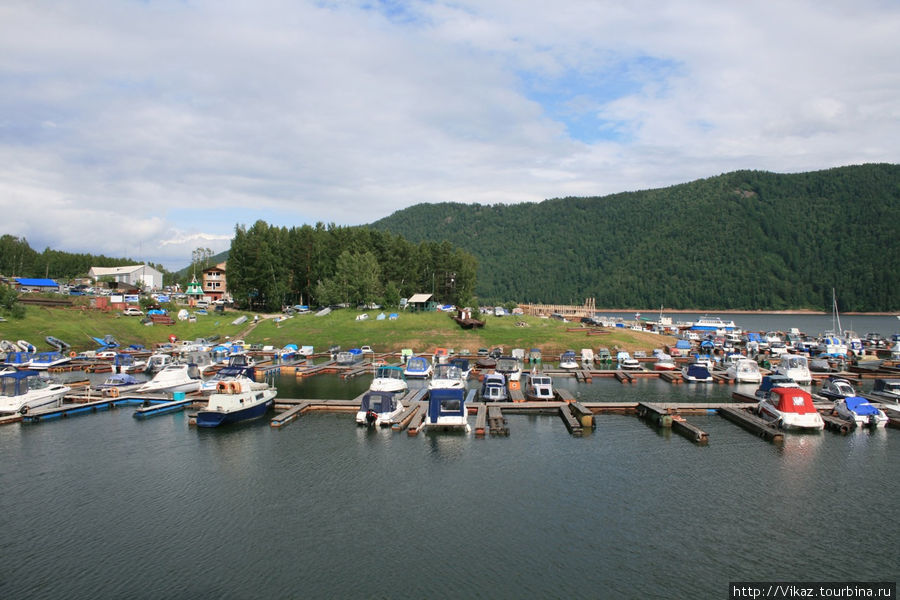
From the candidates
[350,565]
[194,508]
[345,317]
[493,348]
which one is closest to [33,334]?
[345,317]

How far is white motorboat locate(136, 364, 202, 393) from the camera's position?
170ft

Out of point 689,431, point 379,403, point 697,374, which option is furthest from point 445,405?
point 697,374

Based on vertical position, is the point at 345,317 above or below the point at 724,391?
above

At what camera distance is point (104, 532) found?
934 inches

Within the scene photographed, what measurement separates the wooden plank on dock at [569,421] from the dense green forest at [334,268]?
68.4 metres

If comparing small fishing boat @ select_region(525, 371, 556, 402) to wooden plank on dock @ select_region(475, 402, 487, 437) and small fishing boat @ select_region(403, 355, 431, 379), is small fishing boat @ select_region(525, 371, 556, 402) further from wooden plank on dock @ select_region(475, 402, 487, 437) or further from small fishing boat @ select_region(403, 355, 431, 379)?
small fishing boat @ select_region(403, 355, 431, 379)

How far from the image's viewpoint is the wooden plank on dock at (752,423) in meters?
37.7

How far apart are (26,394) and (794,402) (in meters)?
58.1

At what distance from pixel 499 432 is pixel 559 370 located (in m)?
31.6

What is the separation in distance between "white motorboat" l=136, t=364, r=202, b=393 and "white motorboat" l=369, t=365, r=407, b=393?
1744 centimetres

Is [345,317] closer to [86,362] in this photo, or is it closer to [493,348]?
[493,348]

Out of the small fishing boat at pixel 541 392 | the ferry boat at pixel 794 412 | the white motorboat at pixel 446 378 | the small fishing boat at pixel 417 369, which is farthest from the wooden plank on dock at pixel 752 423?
the small fishing boat at pixel 417 369

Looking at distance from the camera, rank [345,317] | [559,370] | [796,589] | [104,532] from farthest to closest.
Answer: [345,317] < [559,370] < [104,532] < [796,589]

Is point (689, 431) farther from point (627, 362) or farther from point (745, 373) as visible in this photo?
point (627, 362)
